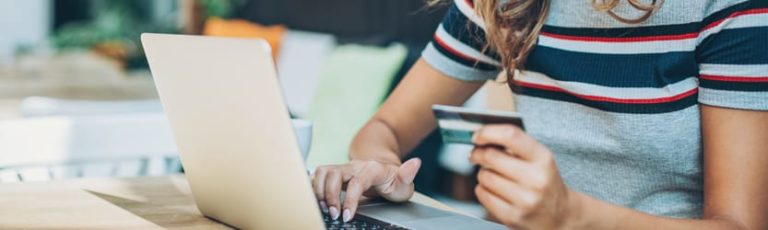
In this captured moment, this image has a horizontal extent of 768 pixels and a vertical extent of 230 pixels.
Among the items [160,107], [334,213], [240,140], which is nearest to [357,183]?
[334,213]

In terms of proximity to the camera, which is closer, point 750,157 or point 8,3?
point 750,157

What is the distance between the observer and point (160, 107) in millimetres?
2029

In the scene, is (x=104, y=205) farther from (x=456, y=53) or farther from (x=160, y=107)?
(x=160, y=107)

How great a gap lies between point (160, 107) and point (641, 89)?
106 cm

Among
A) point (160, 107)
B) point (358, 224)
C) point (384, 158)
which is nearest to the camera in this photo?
→ point (358, 224)

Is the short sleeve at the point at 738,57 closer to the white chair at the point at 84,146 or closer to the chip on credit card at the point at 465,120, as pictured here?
the chip on credit card at the point at 465,120

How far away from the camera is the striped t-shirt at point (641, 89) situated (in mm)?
1138

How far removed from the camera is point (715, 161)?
1.11m

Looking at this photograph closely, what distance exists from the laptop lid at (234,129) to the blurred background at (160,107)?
594mm

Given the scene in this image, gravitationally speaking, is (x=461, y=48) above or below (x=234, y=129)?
below

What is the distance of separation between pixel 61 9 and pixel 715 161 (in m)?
8.65

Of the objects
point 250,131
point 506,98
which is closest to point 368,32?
point 506,98

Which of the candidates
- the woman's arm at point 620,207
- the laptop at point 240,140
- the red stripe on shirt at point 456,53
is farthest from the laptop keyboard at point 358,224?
the red stripe on shirt at point 456,53

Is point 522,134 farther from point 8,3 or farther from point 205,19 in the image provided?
point 8,3
